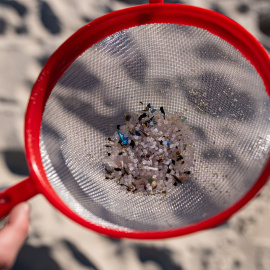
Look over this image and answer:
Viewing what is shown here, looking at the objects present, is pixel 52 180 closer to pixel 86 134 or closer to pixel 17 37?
pixel 86 134

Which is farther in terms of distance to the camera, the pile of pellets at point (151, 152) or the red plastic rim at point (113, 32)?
the pile of pellets at point (151, 152)

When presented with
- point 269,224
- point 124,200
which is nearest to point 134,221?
point 124,200

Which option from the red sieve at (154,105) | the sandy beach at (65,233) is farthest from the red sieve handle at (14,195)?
the sandy beach at (65,233)

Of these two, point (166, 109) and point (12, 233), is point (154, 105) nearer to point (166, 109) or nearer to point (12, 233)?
point (166, 109)

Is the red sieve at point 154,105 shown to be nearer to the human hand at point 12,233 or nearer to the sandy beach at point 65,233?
the human hand at point 12,233

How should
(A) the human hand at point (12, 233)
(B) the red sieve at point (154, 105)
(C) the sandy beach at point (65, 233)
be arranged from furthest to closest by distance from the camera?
1. (C) the sandy beach at point (65, 233)
2. (B) the red sieve at point (154, 105)
3. (A) the human hand at point (12, 233)

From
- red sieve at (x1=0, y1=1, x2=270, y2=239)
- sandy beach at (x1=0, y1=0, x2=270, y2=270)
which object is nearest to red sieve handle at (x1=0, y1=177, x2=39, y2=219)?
red sieve at (x1=0, y1=1, x2=270, y2=239)

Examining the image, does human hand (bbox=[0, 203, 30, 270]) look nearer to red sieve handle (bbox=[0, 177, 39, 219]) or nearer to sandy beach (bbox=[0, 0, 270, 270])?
red sieve handle (bbox=[0, 177, 39, 219])
